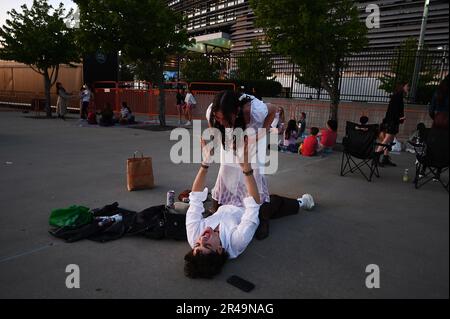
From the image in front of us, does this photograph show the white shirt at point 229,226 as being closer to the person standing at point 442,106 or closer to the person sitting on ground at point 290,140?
the person standing at point 442,106

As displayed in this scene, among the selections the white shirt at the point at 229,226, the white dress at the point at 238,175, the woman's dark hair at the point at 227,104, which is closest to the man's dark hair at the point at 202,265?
the white shirt at the point at 229,226

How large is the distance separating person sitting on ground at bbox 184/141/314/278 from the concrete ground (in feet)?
0.47

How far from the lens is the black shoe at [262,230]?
13.1 ft

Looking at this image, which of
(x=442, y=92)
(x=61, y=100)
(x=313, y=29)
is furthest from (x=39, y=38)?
(x=442, y=92)

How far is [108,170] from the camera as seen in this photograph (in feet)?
23.1

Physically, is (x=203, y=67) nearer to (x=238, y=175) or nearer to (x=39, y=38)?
(x=39, y=38)

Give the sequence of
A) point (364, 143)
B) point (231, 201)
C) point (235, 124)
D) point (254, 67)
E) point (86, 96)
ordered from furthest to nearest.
Answer: point (254, 67) → point (86, 96) → point (364, 143) → point (231, 201) → point (235, 124)

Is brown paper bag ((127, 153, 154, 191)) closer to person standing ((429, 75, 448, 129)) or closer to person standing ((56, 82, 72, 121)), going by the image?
person standing ((429, 75, 448, 129))

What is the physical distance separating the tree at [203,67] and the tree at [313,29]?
982 centimetres

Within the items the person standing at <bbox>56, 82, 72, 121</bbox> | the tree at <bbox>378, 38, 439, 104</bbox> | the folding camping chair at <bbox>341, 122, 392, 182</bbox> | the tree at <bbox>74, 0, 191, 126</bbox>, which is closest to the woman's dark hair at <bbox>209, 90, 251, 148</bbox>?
the folding camping chair at <bbox>341, 122, 392, 182</bbox>

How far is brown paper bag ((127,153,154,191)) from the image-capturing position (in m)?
5.61

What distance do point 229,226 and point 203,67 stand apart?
61.6 ft

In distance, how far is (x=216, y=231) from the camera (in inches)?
134
